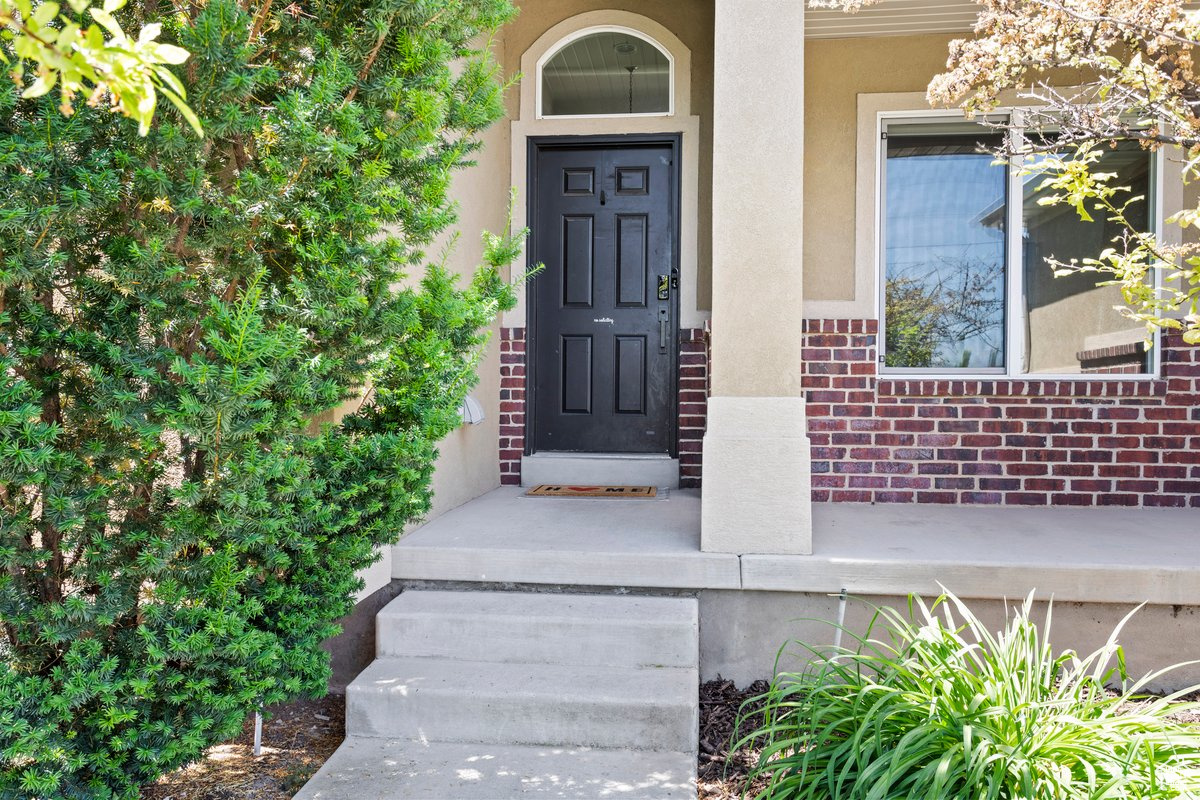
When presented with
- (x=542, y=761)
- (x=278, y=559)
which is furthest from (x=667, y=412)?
(x=278, y=559)

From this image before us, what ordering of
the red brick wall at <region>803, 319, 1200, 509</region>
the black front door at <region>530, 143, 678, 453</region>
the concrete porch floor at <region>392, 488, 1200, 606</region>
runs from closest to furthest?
the concrete porch floor at <region>392, 488, 1200, 606</region>
the red brick wall at <region>803, 319, 1200, 509</region>
the black front door at <region>530, 143, 678, 453</region>

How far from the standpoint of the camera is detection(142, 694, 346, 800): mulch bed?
2.43m

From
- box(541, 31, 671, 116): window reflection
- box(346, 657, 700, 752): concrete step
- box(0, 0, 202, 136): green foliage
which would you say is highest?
box(541, 31, 671, 116): window reflection

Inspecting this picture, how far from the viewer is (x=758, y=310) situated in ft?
10.4

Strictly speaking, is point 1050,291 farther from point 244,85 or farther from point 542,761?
point 244,85

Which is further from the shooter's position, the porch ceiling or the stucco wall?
the stucco wall

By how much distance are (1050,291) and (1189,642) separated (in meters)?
2.28

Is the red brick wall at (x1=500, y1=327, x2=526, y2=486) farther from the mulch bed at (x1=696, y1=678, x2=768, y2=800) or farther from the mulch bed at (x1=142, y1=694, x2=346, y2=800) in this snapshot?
the mulch bed at (x1=696, y1=678, x2=768, y2=800)

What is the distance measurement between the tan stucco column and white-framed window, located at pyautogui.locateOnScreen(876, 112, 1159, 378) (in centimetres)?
195

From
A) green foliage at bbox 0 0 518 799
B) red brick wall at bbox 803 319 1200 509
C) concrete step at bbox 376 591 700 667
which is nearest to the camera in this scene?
green foliage at bbox 0 0 518 799

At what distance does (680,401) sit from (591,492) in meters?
0.83

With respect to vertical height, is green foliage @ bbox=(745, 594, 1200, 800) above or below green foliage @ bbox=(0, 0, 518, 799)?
below

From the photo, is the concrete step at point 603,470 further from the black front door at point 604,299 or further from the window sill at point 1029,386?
the window sill at point 1029,386

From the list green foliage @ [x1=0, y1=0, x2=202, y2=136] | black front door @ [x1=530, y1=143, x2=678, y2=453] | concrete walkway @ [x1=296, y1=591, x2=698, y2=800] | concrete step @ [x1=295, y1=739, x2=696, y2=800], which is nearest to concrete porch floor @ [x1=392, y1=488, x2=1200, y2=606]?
concrete walkway @ [x1=296, y1=591, x2=698, y2=800]
